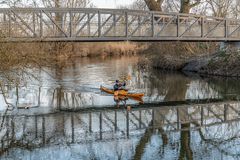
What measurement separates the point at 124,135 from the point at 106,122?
257 centimetres

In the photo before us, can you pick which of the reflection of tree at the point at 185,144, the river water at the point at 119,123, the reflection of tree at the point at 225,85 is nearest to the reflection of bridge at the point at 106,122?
the river water at the point at 119,123

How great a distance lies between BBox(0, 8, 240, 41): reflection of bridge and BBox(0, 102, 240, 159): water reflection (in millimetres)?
10007

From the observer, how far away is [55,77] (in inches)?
1412

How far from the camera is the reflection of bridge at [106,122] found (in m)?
A: 17.0

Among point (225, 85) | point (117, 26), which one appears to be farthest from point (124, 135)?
point (117, 26)

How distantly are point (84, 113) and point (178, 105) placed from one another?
17.6 feet

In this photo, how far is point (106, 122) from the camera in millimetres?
19656

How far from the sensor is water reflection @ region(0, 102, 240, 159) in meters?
14.9

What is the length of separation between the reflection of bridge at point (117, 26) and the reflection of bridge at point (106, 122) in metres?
9.28

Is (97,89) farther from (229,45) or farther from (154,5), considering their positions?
(229,45)

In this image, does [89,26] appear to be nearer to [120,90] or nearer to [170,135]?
[120,90]

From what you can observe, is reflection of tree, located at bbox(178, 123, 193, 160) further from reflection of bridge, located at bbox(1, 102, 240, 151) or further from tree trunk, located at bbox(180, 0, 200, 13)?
tree trunk, located at bbox(180, 0, 200, 13)

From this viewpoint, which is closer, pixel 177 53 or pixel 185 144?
pixel 185 144

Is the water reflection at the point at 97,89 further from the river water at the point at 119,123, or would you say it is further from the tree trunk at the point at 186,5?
the tree trunk at the point at 186,5
